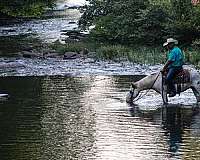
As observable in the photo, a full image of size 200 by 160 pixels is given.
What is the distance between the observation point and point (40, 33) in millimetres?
41469

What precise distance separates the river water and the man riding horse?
1.97ft

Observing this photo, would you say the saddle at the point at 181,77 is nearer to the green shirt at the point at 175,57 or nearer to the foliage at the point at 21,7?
the green shirt at the point at 175,57

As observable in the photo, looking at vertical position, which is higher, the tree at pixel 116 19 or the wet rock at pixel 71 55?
the tree at pixel 116 19

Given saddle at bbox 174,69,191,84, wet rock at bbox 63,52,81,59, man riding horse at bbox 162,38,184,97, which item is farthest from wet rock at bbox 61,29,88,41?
saddle at bbox 174,69,191,84

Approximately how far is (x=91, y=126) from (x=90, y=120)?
69 cm

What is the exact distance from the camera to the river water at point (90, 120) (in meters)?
12.0

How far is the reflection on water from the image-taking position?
39.2ft

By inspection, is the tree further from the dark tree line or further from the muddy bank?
the muddy bank

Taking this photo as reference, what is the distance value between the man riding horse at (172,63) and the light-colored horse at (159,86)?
0.20 meters

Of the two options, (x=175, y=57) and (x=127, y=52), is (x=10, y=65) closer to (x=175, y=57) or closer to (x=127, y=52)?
(x=127, y=52)

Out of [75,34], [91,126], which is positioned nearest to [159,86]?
[91,126]

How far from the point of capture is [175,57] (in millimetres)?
16766

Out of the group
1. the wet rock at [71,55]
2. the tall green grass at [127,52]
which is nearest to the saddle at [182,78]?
the tall green grass at [127,52]

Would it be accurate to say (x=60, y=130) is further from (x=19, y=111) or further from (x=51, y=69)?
(x=51, y=69)
